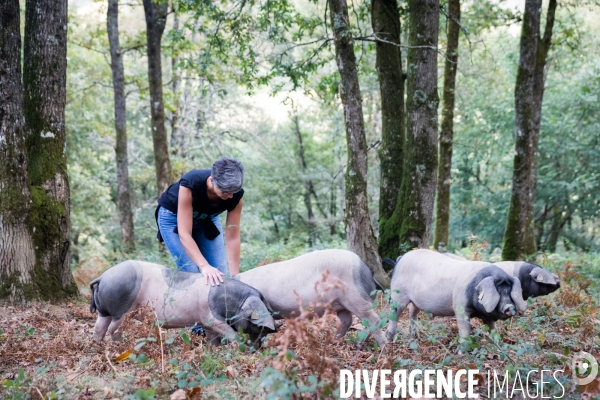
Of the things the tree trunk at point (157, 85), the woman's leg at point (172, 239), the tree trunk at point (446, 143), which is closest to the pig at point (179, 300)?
the woman's leg at point (172, 239)

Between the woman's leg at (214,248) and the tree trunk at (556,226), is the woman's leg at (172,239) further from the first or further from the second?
the tree trunk at (556,226)

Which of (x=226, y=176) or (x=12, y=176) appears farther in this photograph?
(x=12, y=176)

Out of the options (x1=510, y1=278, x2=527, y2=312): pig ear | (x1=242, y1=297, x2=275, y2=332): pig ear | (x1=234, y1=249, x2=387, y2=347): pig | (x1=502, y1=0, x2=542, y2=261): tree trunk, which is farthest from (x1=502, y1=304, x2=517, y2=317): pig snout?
(x1=502, y1=0, x2=542, y2=261): tree trunk

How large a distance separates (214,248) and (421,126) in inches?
147

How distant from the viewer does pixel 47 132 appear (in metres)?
6.88

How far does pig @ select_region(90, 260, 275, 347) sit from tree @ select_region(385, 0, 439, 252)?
144 inches

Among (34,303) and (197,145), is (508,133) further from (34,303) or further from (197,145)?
(34,303)

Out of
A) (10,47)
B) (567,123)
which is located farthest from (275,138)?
(10,47)

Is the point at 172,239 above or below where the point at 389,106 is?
below

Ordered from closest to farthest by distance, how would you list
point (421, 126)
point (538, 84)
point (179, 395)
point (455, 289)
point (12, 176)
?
point (179, 395)
point (455, 289)
point (12, 176)
point (421, 126)
point (538, 84)

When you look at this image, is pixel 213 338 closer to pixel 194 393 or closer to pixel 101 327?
pixel 101 327

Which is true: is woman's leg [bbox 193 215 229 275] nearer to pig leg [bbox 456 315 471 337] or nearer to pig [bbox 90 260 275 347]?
pig [bbox 90 260 275 347]

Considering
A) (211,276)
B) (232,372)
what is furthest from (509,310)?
(211,276)

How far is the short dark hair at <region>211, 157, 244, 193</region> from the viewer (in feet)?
15.6
